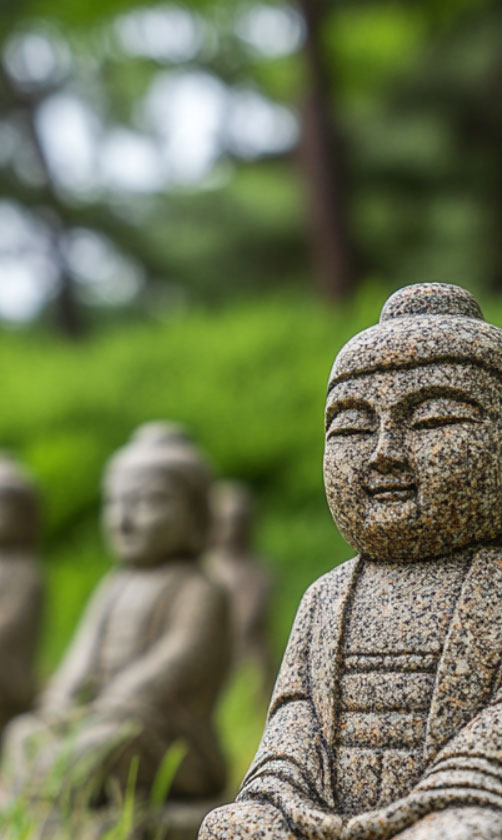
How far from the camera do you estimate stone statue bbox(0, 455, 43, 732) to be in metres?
5.75

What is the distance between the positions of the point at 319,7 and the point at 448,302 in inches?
356

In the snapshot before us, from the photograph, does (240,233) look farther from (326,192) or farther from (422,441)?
(422,441)

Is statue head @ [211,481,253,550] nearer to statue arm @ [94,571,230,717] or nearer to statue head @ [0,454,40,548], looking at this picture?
statue head @ [0,454,40,548]

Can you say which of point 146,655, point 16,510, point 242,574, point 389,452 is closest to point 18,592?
point 16,510

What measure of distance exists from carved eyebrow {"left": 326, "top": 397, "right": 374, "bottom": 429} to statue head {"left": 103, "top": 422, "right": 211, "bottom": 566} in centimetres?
226

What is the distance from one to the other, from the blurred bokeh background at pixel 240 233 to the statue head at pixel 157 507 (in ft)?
6.06

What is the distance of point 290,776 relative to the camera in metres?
2.48

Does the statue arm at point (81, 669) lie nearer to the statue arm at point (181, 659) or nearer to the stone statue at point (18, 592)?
the statue arm at point (181, 659)

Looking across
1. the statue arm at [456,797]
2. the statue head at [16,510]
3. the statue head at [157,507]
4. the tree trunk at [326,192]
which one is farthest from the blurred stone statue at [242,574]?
the statue arm at [456,797]

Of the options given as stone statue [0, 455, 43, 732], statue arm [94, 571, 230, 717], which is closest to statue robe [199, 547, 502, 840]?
statue arm [94, 571, 230, 717]

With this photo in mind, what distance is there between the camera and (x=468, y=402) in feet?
8.48

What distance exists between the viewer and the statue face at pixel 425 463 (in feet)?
8.37

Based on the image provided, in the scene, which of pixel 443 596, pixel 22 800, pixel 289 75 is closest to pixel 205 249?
pixel 289 75

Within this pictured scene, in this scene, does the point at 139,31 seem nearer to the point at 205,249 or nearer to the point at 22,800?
the point at 205,249
